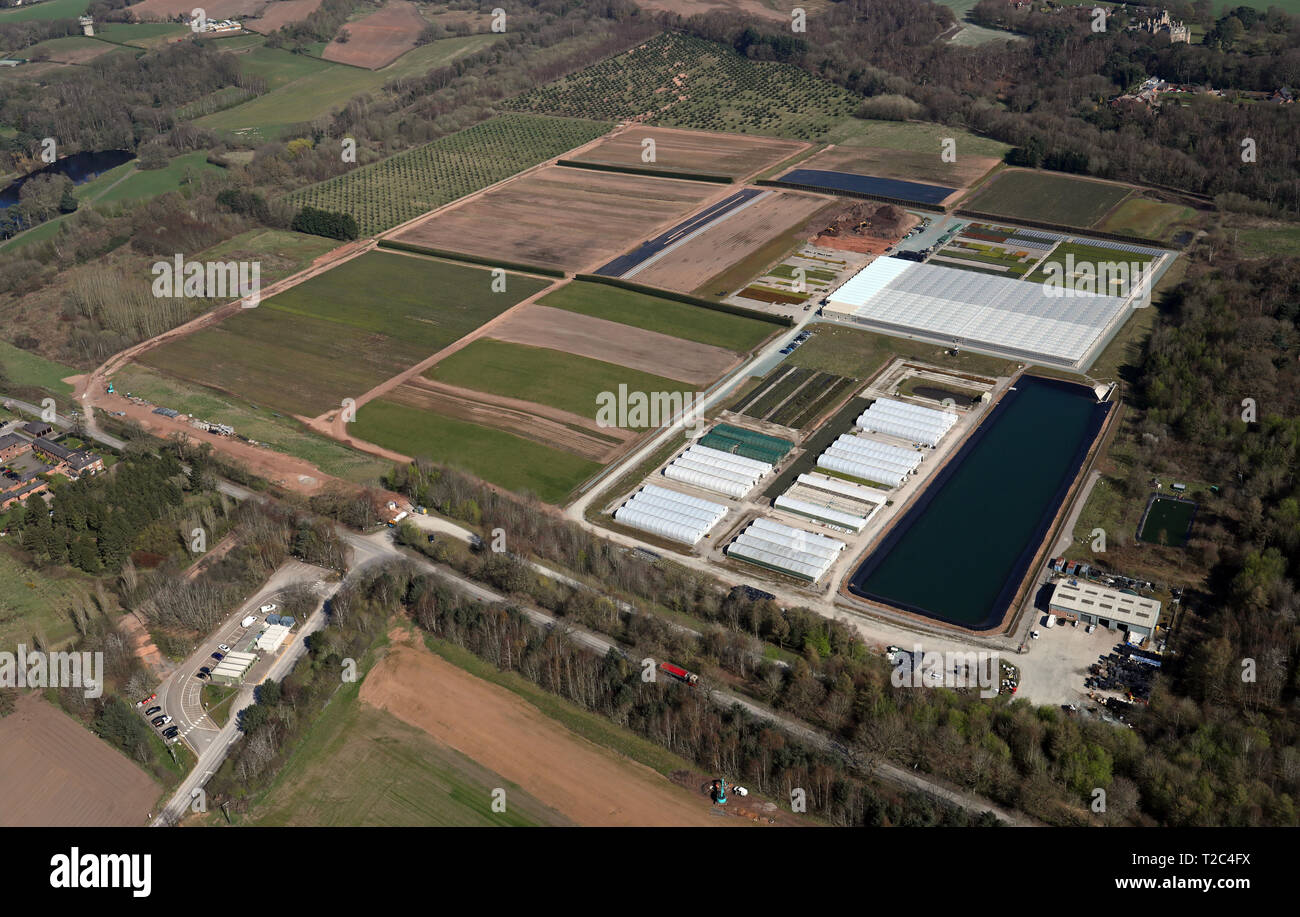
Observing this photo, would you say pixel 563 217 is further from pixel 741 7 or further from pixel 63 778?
pixel 741 7

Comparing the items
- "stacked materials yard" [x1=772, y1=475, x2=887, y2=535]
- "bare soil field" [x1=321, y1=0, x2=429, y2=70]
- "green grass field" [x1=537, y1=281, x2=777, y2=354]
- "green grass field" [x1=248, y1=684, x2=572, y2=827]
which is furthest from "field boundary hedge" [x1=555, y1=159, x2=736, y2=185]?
"green grass field" [x1=248, y1=684, x2=572, y2=827]

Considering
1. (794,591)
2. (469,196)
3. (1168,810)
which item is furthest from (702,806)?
(469,196)

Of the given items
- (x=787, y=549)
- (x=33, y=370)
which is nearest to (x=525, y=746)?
(x=787, y=549)

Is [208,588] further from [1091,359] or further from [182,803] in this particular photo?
[1091,359]

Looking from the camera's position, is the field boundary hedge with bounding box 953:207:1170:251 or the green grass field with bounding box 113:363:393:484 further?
the field boundary hedge with bounding box 953:207:1170:251

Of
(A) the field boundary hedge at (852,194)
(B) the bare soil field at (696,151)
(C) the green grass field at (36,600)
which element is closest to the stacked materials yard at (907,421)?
(A) the field boundary hedge at (852,194)

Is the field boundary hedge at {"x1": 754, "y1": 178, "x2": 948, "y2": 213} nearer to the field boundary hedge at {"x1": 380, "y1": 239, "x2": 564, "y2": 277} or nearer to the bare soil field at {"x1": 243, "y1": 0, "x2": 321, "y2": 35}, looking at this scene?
the field boundary hedge at {"x1": 380, "y1": 239, "x2": 564, "y2": 277}
